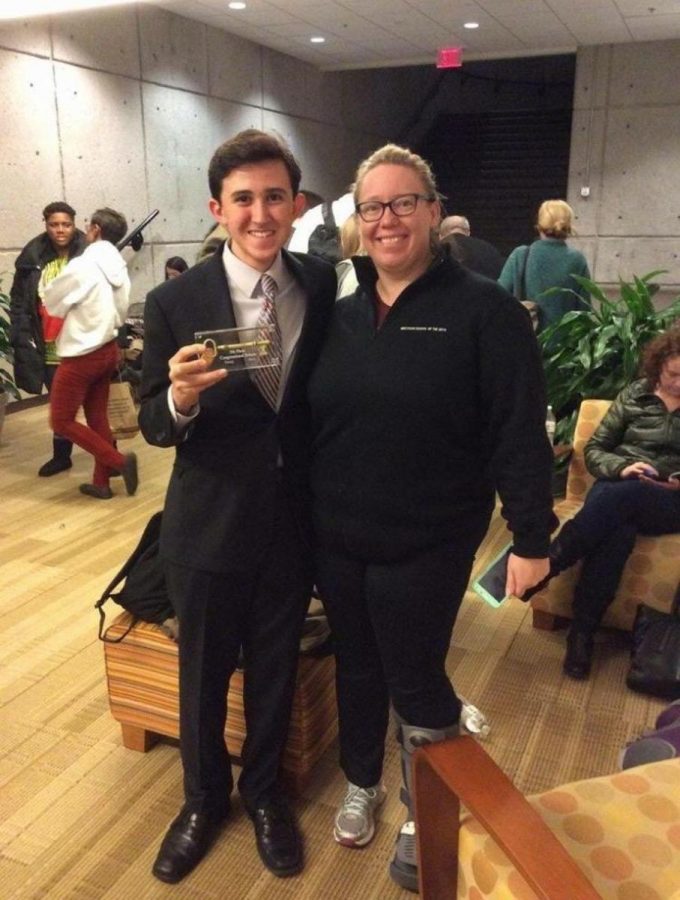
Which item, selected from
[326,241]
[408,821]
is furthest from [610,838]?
[326,241]

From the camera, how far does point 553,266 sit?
422cm

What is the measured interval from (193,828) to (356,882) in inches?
15.1

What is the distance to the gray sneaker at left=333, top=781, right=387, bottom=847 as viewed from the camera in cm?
178

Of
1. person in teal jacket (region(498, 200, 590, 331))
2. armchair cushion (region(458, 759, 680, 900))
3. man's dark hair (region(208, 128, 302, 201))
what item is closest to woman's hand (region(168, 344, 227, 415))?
man's dark hair (region(208, 128, 302, 201))

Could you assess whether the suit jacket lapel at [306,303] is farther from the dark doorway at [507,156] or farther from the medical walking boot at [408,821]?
the dark doorway at [507,156]

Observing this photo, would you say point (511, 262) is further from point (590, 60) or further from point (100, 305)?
point (590, 60)

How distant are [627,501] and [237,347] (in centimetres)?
165

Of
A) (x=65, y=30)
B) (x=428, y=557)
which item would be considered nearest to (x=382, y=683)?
(x=428, y=557)

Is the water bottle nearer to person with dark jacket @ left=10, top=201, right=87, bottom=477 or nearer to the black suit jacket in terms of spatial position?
the black suit jacket

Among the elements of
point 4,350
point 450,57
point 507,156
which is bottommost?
point 4,350

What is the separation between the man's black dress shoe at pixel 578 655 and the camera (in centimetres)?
248

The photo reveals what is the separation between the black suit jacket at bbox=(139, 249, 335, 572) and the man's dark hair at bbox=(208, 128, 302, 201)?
0.15 m

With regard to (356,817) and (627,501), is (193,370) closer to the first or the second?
(356,817)

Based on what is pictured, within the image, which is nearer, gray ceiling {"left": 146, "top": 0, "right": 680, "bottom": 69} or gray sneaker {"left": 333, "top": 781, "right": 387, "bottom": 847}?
gray sneaker {"left": 333, "top": 781, "right": 387, "bottom": 847}
